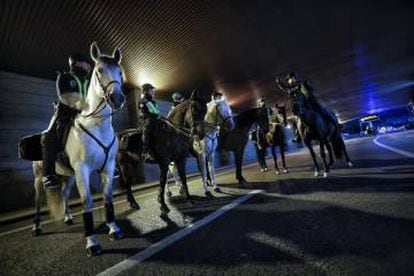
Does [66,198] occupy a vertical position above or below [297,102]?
below

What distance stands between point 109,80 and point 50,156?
153 cm

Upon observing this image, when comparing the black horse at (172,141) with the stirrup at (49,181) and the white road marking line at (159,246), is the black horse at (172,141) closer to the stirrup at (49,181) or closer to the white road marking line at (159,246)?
the white road marking line at (159,246)

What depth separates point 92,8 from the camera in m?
7.70

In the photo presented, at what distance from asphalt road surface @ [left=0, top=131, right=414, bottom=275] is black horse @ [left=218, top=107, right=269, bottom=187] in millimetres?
2760

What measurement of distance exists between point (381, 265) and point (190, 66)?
515 inches

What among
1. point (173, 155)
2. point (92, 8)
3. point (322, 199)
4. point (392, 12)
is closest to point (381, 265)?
point (322, 199)

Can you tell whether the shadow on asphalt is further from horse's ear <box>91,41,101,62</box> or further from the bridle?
horse's ear <box>91,41,101,62</box>

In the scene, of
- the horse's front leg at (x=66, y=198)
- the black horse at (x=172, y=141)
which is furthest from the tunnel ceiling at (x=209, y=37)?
the horse's front leg at (x=66, y=198)

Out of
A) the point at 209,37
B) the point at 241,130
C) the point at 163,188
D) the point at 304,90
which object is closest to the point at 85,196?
the point at 163,188

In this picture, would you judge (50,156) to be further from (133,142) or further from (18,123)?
(18,123)

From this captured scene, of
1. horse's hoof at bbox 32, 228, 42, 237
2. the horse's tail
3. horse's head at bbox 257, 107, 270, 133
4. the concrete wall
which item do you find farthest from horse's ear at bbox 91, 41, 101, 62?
the concrete wall

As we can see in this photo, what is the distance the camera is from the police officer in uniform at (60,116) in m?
3.51

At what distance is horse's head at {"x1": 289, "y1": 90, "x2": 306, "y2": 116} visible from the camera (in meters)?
6.32

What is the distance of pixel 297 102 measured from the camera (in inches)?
250
